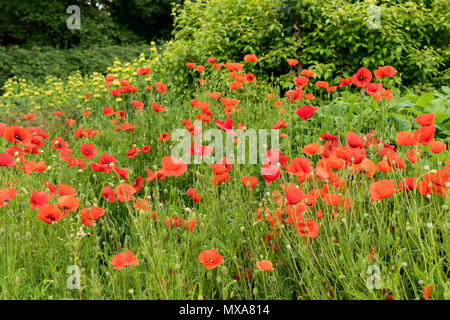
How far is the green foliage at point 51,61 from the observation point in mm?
10672

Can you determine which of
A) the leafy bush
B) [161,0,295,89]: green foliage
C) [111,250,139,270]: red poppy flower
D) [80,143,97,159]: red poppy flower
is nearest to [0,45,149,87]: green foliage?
[161,0,295,89]: green foliage

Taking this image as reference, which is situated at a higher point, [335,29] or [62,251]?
[335,29]

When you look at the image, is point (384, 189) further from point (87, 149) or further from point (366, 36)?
point (366, 36)

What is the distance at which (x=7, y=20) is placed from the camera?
46.8 feet

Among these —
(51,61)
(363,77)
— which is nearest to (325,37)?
(363,77)

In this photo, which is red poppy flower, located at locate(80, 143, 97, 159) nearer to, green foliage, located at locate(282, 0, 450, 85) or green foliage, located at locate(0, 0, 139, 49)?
green foliage, located at locate(282, 0, 450, 85)

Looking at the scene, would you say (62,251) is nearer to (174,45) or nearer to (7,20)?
(174,45)

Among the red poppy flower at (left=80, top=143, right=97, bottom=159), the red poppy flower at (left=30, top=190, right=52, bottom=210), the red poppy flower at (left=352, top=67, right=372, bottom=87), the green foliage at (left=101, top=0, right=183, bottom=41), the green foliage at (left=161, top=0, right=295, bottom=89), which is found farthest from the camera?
the green foliage at (left=101, top=0, right=183, bottom=41)

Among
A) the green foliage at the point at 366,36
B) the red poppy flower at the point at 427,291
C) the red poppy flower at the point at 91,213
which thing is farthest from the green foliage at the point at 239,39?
the red poppy flower at the point at 427,291

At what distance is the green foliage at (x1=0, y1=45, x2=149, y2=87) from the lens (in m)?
10.7

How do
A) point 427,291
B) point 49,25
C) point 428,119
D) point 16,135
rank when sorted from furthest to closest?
point 49,25 < point 16,135 < point 428,119 < point 427,291

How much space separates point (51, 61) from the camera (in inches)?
449

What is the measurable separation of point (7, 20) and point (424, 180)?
15.7m
